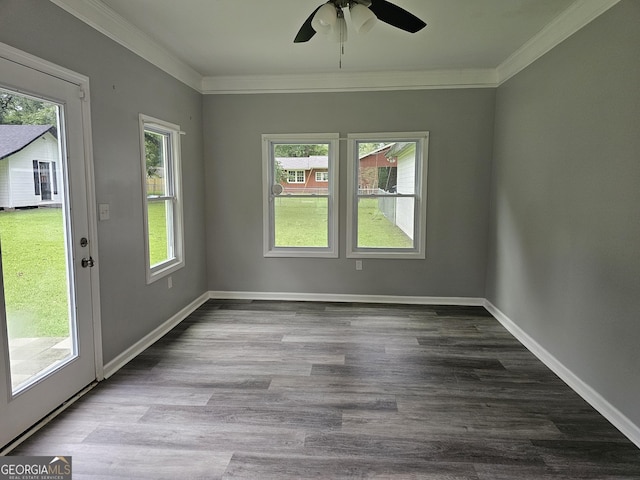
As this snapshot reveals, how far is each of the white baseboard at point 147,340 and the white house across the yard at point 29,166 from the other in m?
1.32

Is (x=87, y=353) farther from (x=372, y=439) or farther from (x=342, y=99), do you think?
(x=342, y=99)

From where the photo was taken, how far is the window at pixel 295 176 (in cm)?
461

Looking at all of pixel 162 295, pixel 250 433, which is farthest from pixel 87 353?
pixel 250 433

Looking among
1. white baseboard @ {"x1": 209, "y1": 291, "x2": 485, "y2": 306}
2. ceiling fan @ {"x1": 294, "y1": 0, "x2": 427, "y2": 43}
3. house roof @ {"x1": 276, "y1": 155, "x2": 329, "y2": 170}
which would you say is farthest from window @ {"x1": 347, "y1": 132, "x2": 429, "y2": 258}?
ceiling fan @ {"x1": 294, "y1": 0, "x2": 427, "y2": 43}

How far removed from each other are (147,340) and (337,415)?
1.96 m

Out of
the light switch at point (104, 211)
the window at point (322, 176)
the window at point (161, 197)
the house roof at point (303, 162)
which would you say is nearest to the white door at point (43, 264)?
the light switch at point (104, 211)

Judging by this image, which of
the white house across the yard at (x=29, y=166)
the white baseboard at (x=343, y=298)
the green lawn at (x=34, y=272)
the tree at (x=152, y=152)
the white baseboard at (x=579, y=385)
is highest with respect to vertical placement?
the tree at (x=152, y=152)

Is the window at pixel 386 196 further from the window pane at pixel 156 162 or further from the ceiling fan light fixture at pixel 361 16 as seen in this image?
the ceiling fan light fixture at pixel 361 16

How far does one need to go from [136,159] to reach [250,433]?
7.78 ft

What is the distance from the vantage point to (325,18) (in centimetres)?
213

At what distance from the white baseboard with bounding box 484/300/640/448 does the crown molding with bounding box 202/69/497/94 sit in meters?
2.63

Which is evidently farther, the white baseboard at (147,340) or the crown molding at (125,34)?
the white baseboard at (147,340)

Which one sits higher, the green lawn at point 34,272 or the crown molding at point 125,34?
the crown molding at point 125,34

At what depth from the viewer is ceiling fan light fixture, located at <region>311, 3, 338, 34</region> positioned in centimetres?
211
